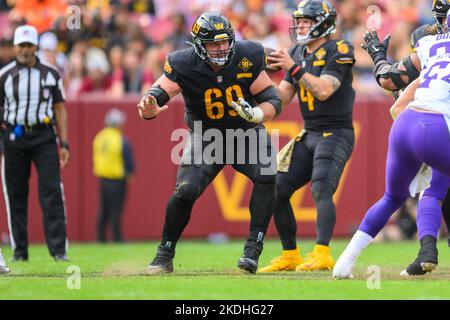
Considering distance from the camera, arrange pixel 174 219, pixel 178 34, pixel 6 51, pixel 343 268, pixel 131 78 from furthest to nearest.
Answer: pixel 178 34 < pixel 131 78 < pixel 6 51 < pixel 174 219 < pixel 343 268

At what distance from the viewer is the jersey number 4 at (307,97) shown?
8.59m

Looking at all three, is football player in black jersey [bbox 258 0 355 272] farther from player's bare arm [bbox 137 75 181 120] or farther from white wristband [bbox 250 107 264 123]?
player's bare arm [bbox 137 75 181 120]

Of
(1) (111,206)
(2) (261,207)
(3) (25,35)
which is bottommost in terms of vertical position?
(1) (111,206)

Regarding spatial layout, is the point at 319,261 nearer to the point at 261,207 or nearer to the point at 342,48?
the point at 261,207

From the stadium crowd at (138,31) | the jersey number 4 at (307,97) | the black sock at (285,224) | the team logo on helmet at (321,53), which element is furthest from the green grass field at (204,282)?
the stadium crowd at (138,31)

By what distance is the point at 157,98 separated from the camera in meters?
7.39

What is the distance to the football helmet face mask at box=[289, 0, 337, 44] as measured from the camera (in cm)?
850

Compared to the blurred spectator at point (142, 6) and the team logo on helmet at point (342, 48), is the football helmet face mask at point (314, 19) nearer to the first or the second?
the team logo on helmet at point (342, 48)

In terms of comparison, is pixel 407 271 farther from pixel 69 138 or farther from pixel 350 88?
pixel 69 138

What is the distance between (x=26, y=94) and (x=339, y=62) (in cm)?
322

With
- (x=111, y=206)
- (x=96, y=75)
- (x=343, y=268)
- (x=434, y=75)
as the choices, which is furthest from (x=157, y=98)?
(x=96, y=75)

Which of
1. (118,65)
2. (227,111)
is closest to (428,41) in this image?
(227,111)
